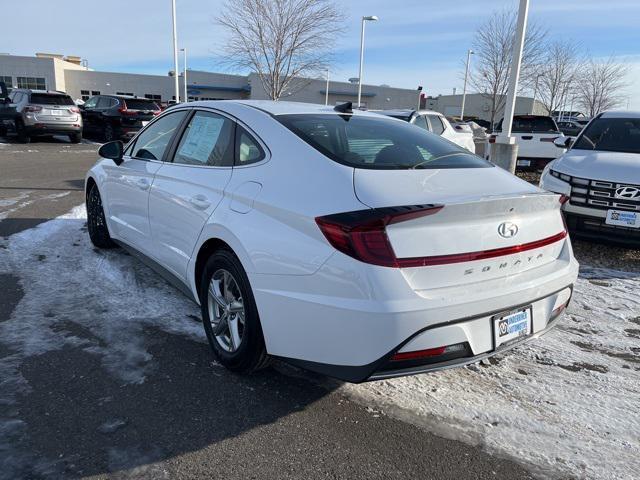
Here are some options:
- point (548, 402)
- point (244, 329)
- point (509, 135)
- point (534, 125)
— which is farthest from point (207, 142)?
point (534, 125)

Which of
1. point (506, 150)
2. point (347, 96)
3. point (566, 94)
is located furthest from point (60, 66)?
point (506, 150)

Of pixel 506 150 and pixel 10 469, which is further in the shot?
pixel 506 150

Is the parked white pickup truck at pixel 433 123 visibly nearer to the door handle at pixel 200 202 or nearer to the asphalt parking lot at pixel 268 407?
the asphalt parking lot at pixel 268 407

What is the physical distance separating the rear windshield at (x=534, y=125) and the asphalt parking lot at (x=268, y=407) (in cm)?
984

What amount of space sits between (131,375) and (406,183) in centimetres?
198

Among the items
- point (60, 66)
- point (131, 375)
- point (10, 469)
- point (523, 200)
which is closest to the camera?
point (10, 469)

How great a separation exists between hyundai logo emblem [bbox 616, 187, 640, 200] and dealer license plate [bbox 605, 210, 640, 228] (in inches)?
6.5

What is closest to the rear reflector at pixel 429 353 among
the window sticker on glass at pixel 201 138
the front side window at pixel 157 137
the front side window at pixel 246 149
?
the front side window at pixel 246 149

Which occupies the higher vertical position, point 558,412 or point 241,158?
point 241,158

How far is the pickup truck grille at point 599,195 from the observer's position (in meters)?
5.67

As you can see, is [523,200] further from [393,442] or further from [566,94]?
[566,94]

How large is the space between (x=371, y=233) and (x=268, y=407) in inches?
47.8

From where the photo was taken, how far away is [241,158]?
321 centimetres

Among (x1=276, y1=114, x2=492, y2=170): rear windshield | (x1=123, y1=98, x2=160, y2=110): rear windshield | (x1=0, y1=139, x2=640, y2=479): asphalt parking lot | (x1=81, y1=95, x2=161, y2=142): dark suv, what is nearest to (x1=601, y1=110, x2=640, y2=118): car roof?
(x1=0, y1=139, x2=640, y2=479): asphalt parking lot
